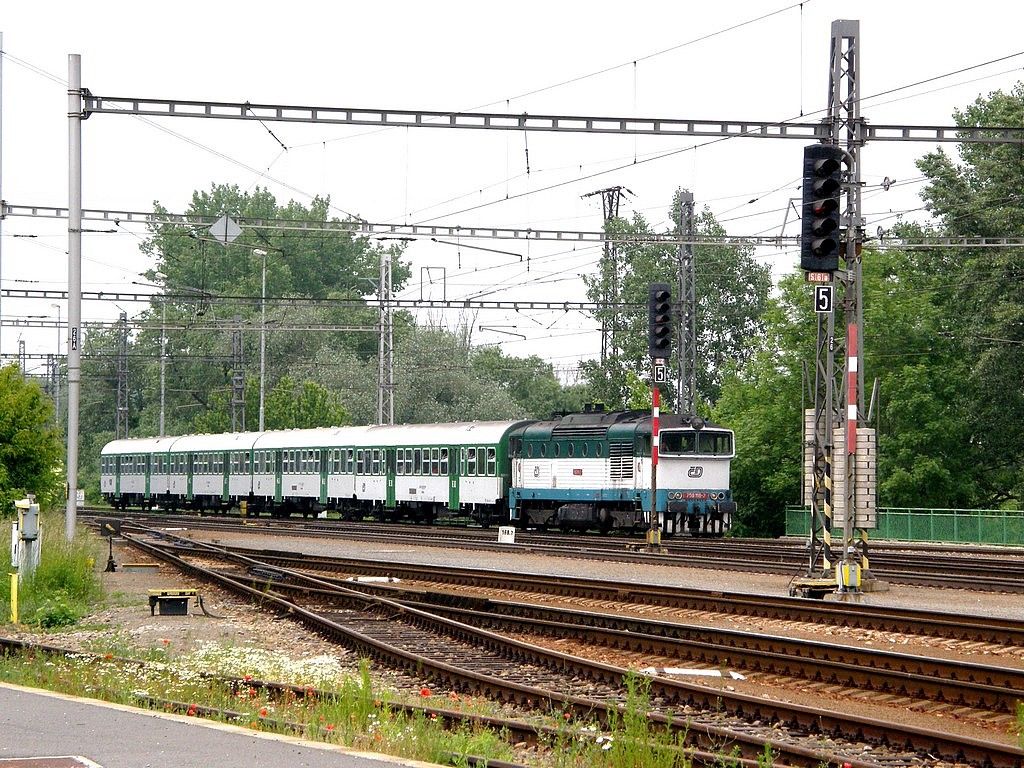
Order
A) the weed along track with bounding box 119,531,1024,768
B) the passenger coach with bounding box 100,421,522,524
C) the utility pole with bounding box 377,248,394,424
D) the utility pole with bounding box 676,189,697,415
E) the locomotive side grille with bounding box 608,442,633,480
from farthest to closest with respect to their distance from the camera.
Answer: the utility pole with bounding box 377,248,394,424, the passenger coach with bounding box 100,421,522,524, the utility pole with bounding box 676,189,697,415, the locomotive side grille with bounding box 608,442,633,480, the weed along track with bounding box 119,531,1024,768

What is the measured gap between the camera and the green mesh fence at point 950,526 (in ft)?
126

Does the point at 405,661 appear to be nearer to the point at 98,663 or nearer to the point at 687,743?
the point at 98,663

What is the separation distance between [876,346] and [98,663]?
39485 mm

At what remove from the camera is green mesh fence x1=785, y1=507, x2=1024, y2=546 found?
38.5 meters

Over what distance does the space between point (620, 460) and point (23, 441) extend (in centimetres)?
1481

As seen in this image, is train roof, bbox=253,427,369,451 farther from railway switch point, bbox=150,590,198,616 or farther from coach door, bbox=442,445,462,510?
railway switch point, bbox=150,590,198,616

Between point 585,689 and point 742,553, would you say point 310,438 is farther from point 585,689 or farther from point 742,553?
point 585,689

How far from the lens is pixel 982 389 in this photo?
50.9 metres

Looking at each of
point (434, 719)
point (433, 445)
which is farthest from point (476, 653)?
point (433, 445)

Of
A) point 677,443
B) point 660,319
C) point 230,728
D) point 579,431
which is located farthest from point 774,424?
point 230,728

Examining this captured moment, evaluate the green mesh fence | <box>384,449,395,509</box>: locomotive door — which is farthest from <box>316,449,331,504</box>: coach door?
the green mesh fence

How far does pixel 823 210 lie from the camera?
1997 cm

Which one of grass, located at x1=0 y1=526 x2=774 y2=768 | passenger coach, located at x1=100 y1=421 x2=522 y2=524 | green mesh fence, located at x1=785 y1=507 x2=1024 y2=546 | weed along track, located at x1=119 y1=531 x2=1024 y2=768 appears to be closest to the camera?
grass, located at x1=0 y1=526 x2=774 y2=768

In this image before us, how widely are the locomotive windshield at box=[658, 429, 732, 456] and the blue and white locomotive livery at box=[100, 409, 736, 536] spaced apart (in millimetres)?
26
